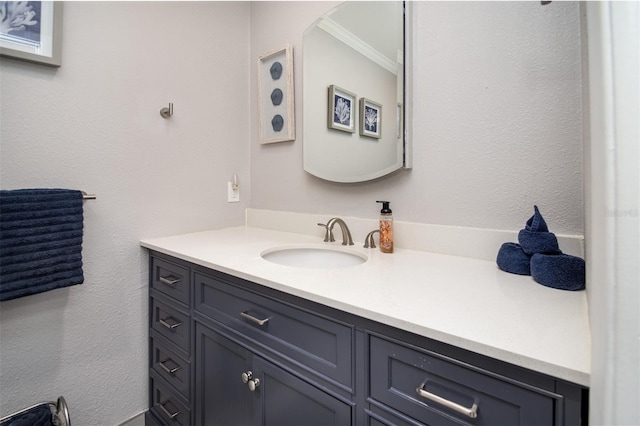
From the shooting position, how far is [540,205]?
3.02ft

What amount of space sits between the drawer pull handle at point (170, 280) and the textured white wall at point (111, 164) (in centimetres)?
18

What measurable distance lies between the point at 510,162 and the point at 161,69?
1.48 meters

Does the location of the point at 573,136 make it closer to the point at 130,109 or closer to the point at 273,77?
the point at 273,77

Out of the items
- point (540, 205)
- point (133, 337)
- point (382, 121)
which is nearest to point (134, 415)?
point (133, 337)

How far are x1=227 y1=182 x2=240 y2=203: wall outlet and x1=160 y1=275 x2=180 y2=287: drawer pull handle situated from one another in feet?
1.84

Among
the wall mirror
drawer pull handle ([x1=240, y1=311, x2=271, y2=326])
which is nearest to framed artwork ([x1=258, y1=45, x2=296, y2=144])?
the wall mirror

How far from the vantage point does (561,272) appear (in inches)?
28.7

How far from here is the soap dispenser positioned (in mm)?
1141

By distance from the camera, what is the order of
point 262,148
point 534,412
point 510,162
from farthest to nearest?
point 262,148 → point 510,162 → point 534,412

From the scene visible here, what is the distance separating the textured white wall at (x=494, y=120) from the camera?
875 mm

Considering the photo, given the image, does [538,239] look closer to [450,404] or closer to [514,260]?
[514,260]

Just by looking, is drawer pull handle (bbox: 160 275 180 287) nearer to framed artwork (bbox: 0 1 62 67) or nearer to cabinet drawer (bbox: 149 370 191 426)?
cabinet drawer (bbox: 149 370 191 426)

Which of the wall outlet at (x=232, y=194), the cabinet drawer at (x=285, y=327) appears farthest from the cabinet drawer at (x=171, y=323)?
the wall outlet at (x=232, y=194)

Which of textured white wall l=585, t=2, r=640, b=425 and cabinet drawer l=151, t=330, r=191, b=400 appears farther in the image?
cabinet drawer l=151, t=330, r=191, b=400
